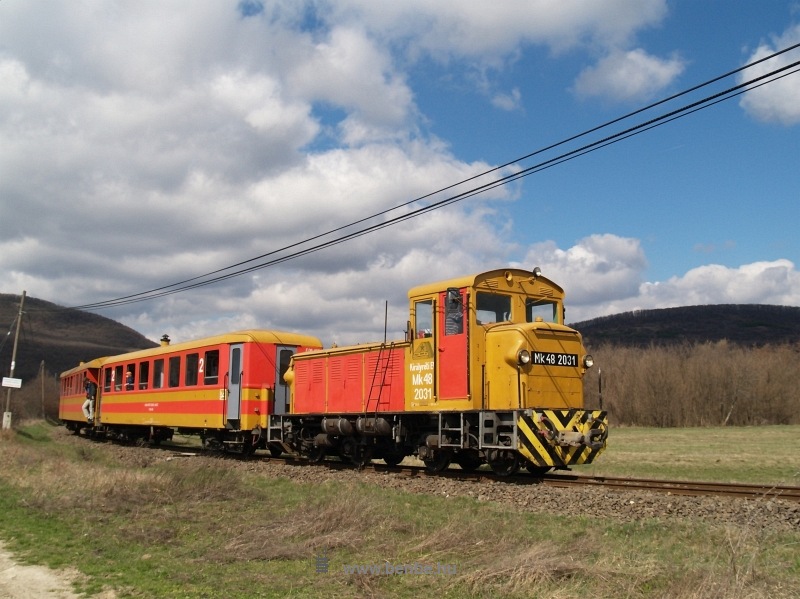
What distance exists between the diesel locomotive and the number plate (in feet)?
0.07

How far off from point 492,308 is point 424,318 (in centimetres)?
148

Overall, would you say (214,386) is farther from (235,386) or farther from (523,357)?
(523,357)

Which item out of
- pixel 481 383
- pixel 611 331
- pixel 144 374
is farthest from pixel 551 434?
pixel 611 331

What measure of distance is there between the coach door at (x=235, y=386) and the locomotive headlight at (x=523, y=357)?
940 centimetres

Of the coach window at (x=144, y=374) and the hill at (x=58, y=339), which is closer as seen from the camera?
the coach window at (x=144, y=374)

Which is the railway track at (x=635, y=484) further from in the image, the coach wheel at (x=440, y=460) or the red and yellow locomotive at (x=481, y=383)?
the red and yellow locomotive at (x=481, y=383)

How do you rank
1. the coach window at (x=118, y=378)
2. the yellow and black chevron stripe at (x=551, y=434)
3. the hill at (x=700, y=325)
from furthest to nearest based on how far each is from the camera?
the hill at (x=700, y=325)
the coach window at (x=118, y=378)
the yellow and black chevron stripe at (x=551, y=434)

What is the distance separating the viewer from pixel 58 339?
141 meters

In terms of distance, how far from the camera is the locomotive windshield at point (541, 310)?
14414 millimetres

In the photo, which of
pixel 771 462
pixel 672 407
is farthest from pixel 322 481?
pixel 672 407

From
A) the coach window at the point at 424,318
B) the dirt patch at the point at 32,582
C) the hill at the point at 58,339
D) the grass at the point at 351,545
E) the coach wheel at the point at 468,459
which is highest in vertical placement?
the hill at the point at 58,339

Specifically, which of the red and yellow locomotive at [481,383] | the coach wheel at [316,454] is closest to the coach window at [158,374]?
the coach wheel at [316,454]

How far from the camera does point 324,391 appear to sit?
685 inches

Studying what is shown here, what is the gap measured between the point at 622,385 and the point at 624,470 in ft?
155
